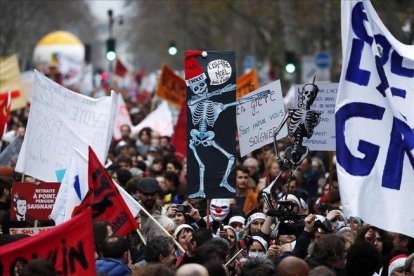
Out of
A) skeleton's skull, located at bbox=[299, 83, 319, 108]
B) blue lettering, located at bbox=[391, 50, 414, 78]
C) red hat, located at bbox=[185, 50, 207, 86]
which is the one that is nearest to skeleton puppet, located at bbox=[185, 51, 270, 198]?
red hat, located at bbox=[185, 50, 207, 86]

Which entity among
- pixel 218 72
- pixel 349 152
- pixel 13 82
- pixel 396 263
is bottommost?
pixel 396 263

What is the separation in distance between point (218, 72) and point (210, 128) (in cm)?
47

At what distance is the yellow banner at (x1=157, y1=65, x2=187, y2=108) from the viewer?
78.2 ft

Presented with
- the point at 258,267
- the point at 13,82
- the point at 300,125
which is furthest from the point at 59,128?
the point at 13,82

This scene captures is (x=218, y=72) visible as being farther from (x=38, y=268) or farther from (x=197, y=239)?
(x=38, y=268)

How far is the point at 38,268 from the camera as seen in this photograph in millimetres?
7906

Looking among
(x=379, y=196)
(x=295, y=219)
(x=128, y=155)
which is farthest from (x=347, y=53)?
(x=128, y=155)

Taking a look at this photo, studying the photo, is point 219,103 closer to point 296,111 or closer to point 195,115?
point 195,115

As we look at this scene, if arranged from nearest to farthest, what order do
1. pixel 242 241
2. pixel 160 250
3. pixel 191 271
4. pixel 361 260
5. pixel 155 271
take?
pixel 191 271
pixel 155 271
pixel 361 260
pixel 160 250
pixel 242 241

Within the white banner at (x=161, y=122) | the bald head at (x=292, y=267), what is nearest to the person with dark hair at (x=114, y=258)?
the bald head at (x=292, y=267)

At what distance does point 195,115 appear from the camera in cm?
1220

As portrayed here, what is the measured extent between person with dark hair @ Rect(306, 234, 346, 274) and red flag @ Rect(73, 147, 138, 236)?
154cm

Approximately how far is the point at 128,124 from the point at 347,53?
14951mm

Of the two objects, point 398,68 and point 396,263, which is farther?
point 396,263
